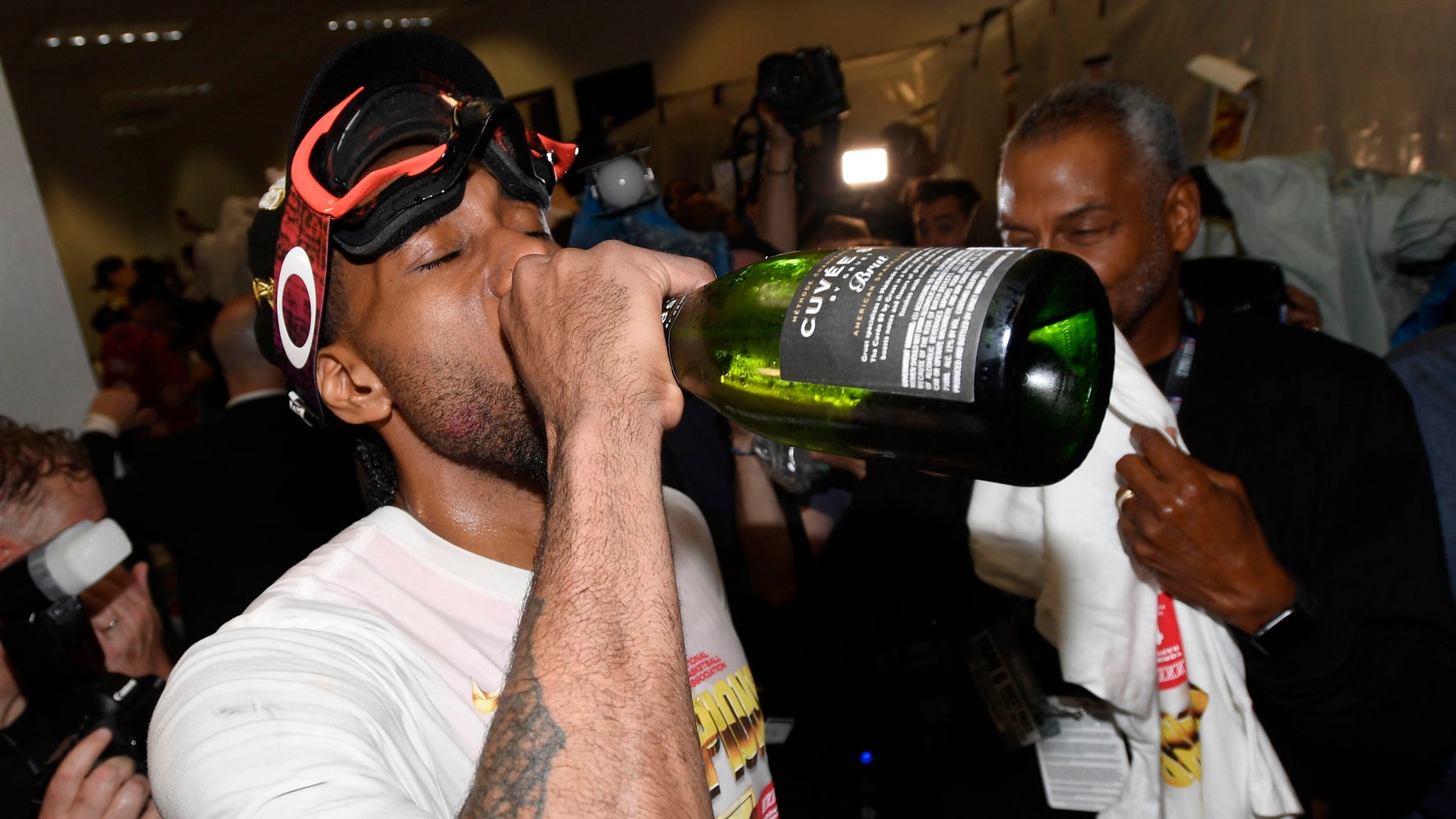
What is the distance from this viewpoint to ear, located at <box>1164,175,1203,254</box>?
1827mm

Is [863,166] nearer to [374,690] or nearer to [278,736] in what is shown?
[374,690]

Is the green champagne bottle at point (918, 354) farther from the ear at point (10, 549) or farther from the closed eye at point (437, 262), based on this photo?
the ear at point (10, 549)

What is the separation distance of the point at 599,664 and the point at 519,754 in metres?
0.09

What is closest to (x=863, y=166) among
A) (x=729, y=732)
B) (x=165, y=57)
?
(x=729, y=732)

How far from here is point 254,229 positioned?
128 centimetres

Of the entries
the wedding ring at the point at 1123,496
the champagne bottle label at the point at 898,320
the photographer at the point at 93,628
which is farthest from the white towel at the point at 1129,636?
the photographer at the point at 93,628

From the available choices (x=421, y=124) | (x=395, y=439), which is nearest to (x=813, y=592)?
(x=395, y=439)

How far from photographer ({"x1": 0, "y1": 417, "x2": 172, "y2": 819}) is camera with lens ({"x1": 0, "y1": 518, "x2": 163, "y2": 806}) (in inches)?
1.2

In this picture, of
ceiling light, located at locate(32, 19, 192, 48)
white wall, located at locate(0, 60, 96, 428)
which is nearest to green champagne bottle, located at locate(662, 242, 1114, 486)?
white wall, located at locate(0, 60, 96, 428)

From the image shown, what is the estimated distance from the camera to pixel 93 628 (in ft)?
4.96

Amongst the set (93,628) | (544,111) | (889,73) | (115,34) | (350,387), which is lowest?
(93,628)

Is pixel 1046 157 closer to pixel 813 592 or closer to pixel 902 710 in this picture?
pixel 813 592

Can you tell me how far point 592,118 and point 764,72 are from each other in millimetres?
5890

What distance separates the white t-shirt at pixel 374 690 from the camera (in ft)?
2.44
